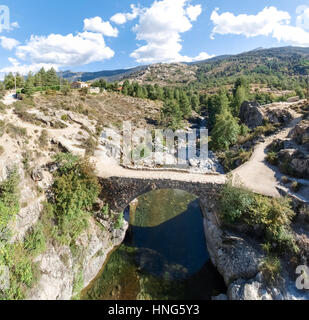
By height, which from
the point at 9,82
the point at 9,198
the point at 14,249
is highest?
the point at 9,82

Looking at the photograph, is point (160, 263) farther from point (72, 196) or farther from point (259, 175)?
point (259, 175)

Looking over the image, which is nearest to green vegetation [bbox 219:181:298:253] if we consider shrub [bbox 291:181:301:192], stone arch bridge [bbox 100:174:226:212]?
stone arch bridge [bbox 100:174:226:212]

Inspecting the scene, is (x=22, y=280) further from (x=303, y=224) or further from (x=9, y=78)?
(x=9, y=78)

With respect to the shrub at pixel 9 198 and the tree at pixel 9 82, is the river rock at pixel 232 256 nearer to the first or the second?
the shrub at pixel 9 198

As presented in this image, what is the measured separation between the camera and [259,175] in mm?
19016

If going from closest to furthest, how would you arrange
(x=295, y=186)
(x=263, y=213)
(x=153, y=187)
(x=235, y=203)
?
(x=263, y=213) → (x=235, y=203) → (x=295, y=186) → (x=153, y=187)

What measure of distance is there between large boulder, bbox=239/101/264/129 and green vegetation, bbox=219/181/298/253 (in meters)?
25.9

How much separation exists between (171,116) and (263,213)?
38.4 meters

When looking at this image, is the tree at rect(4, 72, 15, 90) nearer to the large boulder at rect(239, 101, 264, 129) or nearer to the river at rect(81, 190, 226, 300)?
the river at rect(81, 190, 226, 300)

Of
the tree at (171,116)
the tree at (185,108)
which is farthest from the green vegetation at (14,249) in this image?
the tree at (185,108)

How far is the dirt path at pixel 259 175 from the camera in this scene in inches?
653

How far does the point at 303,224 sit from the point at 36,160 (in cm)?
2376

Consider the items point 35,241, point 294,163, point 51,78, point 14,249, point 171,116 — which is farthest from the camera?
point 51,78

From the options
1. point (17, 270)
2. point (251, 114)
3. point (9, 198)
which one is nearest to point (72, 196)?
point (9, 198)
